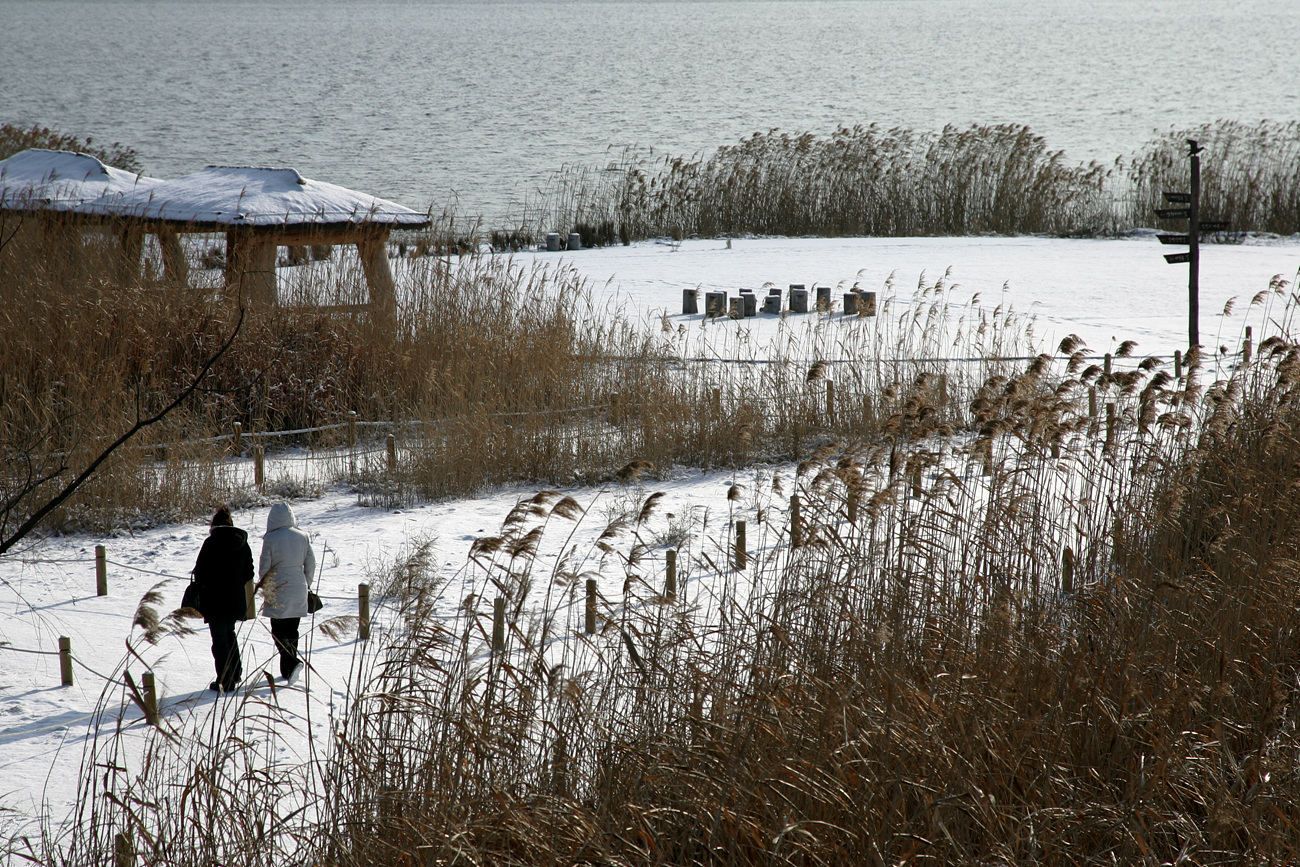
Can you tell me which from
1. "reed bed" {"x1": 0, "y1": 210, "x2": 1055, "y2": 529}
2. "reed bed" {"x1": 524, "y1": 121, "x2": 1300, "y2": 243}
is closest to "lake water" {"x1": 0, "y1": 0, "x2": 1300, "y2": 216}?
"reed bed" {"x1": 524, "y1": 121, "x2": 1300, "y2": 243}

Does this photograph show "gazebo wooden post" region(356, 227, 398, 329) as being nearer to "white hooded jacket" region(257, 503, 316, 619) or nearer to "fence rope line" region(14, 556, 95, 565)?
"fence rope line" region(14, 556, 95, 565)

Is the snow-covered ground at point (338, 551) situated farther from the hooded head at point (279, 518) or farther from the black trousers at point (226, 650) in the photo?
the hooded head at point (279, 518)

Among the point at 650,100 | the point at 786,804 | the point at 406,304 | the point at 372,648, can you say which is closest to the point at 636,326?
the point at 406,304

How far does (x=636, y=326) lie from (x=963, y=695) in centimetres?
801

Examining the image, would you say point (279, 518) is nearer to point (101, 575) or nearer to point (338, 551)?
point (101, 575)

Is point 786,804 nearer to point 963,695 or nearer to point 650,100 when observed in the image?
point 963,695

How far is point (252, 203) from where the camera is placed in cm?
942

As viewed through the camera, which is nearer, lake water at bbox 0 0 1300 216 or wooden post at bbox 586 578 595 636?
wooden post at bbox 586 578 595 636

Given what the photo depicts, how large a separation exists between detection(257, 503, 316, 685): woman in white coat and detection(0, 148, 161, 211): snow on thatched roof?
21.8 feet

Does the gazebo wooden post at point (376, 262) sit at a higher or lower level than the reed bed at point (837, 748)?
higher

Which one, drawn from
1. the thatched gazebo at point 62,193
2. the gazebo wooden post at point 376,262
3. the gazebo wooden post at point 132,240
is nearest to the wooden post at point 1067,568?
the gazebo wooden post at point 376,262

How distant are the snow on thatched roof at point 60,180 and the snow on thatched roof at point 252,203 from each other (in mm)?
384

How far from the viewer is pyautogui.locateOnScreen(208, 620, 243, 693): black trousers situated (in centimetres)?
413

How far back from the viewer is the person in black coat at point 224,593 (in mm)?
4168
